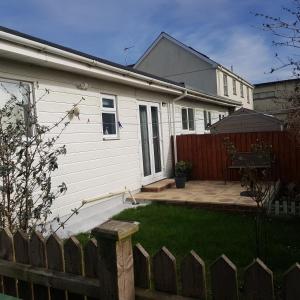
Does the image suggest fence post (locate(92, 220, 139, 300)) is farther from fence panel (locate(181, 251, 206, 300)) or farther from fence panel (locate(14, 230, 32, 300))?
fence panel (locate(14, 230, 32, 300))

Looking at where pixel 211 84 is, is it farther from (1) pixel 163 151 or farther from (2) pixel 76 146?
(2) pixel 76 146

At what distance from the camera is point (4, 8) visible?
7.87 metres

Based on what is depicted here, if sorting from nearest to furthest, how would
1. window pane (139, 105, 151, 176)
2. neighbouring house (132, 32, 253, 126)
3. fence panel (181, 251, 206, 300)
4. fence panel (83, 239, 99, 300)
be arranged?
fence panel (181, 251, 206, 300) → fence panel (83, 239, 99, 300) → window pane (139, 105, 151, 176) → neighbouring house (132, 32, 253, 126)

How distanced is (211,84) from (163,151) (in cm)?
1523

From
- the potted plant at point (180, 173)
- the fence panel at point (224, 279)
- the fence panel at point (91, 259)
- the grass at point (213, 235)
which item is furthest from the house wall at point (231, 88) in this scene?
the fence panel at point (224, 279)

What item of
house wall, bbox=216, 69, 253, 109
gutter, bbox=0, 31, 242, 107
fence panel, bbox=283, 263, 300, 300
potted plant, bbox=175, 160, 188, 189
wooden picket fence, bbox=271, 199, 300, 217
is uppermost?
house wall, bbox=216, 69, 253, 109

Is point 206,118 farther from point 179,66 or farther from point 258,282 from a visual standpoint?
point 258,282

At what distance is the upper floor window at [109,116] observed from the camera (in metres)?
8.79

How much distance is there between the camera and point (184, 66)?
26.6m

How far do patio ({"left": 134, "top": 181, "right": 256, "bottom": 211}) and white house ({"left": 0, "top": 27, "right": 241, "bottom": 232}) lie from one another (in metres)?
0.86

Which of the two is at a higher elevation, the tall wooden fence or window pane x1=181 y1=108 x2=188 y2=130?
window pane x1=181 y1=108 x2=188 y2=130

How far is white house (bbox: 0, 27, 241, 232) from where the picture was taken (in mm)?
6312

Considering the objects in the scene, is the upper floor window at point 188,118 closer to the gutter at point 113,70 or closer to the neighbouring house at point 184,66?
the gutter at point 113,70

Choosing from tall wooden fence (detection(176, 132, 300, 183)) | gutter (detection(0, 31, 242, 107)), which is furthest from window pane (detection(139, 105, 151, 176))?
tall wooden fence (detection(176, 132, 300, 183))
